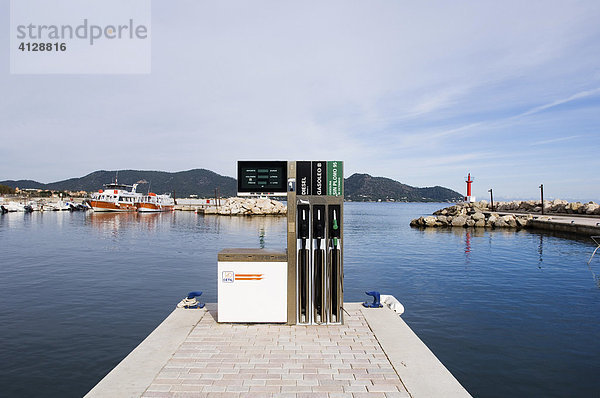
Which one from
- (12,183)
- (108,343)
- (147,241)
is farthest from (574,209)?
(12,183)

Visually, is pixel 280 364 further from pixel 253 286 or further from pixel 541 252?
pixel 541 252

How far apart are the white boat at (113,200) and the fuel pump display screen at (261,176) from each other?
75097 mm

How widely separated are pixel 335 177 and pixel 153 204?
268 ft

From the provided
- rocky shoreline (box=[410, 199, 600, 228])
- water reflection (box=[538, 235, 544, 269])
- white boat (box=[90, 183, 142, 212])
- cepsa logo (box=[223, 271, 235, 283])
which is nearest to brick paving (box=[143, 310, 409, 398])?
cepsa logo (box=[223, 271, 235, 283])

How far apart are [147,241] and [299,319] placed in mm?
26224

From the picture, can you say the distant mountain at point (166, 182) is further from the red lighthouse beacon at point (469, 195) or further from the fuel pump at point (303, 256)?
the fuel pump at point (303, 256)

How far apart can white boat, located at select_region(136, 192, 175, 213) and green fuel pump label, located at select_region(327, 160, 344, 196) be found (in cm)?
7851

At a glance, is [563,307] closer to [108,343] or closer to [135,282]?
[108,343]

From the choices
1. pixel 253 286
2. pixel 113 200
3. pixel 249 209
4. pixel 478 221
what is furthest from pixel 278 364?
pixel 113 200

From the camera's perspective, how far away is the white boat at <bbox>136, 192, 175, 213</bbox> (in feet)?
262

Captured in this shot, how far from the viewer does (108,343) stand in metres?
8.36

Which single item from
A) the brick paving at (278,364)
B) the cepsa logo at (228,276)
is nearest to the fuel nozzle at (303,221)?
the cepsa logo at (228,276)

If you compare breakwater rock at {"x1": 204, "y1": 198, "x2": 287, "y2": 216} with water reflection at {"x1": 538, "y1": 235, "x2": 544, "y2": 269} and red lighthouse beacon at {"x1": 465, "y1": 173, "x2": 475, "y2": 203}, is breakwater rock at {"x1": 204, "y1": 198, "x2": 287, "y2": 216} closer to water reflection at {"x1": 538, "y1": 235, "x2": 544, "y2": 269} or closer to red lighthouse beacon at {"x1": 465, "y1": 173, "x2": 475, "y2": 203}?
red lighthouse beacon at {"x1": 465, "y1": 173, "x2": 475, "y2": 203}

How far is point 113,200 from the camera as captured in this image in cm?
7581
